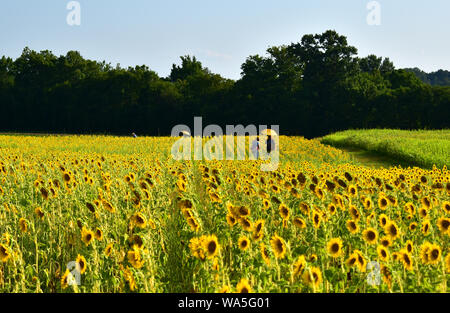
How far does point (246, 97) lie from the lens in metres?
51.0

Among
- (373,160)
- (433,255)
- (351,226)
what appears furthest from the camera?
(373,160)

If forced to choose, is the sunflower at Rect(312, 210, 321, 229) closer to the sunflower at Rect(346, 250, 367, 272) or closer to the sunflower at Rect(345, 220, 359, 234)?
the sunflower at Rect(345, 220, 359, 234)

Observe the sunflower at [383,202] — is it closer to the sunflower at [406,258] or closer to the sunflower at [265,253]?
the sunflower at [406,258]

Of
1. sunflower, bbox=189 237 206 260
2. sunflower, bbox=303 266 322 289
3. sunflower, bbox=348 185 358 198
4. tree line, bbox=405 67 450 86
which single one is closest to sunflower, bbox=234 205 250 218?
sunflower, bbox=189 237 206 260

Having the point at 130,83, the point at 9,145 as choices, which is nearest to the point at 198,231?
the point at 9,145

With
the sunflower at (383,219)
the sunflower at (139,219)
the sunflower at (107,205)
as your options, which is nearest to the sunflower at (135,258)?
the sunflower at (139,219)

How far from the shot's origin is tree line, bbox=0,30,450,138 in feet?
150

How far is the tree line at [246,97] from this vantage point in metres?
45.8

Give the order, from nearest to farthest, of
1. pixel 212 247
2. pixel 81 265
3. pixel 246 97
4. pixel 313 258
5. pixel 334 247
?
1. pixel 81 265
2. pixel 212 247
3. pixel 334 247
4. pixel 313 258
5. pixel 246 97

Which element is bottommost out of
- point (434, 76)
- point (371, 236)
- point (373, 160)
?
point (371, 236)

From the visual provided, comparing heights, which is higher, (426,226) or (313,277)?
(426,226)

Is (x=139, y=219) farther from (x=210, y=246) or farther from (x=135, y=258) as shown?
(x=210, y=246)

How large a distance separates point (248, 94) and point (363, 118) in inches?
495

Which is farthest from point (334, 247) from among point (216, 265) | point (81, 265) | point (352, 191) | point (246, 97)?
point (246, 97)
